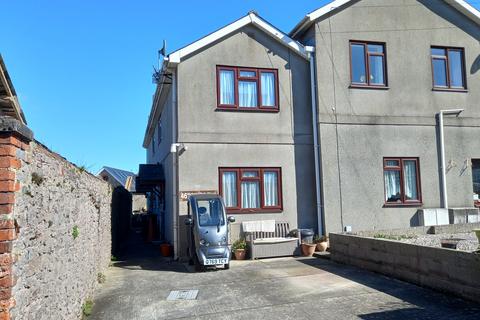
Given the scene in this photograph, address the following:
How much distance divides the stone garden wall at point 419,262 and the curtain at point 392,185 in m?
4.01

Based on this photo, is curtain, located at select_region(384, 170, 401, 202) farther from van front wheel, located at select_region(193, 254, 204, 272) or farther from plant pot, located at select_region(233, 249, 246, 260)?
van front wheel, located at select_region(193, 254, 204, 272)

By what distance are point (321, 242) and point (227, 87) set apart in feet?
18.9

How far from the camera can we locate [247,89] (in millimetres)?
13961

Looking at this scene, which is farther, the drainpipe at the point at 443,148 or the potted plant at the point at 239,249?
the drainpipe at the point at 443,148

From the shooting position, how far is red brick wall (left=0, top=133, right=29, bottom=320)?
3.36 meters

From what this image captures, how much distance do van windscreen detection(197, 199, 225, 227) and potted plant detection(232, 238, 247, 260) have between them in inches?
66.2

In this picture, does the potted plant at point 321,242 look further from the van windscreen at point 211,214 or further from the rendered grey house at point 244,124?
the van windscreen at point 211,214

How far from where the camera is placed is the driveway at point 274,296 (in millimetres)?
6926

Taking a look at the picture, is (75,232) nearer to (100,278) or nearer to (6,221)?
(6,221)

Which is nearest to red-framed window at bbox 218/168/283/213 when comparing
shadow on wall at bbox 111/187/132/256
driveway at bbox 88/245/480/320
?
driveway at bbox 88/245/480/320

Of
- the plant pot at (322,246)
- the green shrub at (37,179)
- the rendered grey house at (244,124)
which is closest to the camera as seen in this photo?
the green shrub at (37,179)

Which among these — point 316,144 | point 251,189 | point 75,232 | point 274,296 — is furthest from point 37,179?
point 316,144

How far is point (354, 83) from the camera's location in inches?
573

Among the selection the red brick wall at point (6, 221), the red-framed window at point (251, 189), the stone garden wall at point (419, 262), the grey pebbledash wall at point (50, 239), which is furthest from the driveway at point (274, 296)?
the red brick wall at point (6, 221)
